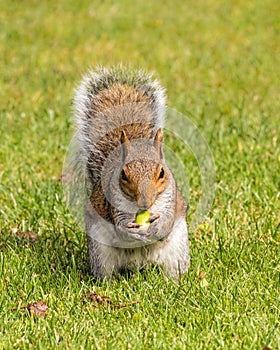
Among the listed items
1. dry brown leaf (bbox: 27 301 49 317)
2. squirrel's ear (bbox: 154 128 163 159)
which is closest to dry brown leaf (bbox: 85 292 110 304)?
dry brown leaf (bbox: 27 301 49 317)

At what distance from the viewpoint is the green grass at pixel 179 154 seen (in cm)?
270

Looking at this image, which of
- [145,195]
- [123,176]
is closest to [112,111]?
[123,176]

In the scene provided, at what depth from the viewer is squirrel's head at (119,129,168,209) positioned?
8.61ft

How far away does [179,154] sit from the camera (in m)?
4.60

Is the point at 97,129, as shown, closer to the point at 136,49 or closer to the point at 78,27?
the point at 136,49

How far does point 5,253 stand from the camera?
11.1 feet

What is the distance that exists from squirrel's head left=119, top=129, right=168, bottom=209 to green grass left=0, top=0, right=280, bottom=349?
434mm

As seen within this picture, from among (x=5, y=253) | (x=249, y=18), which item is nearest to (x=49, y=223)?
(x=5, y=253)

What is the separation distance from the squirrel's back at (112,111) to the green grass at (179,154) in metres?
0.50

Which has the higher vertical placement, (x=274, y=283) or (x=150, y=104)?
(x=150, y=104)

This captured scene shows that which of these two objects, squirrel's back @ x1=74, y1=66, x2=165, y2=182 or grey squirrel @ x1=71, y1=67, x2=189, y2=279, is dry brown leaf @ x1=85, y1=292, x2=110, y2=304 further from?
squirrel's back @ x1=74, y1=66, x2=165, y2=182

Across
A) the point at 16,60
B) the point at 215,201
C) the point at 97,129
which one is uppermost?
the point at 97,129

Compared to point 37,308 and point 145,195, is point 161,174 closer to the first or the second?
point 145,195

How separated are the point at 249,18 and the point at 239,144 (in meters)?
3.25
